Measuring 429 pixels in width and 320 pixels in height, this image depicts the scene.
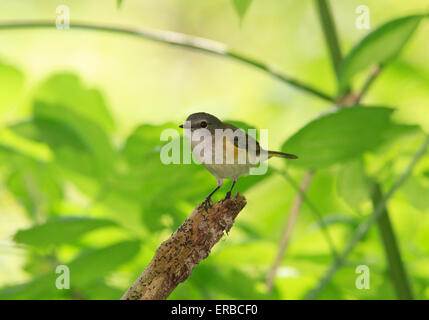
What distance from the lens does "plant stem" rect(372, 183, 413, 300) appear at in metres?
1.00

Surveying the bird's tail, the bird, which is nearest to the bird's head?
the bird

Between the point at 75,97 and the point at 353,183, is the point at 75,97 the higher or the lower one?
the higher one

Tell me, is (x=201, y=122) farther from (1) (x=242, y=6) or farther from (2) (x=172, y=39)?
(2) (x=172, y=39)

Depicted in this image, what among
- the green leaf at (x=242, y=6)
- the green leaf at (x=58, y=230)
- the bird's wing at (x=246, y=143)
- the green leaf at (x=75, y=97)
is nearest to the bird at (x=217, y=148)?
the bird's wing at (x=246, y=143)

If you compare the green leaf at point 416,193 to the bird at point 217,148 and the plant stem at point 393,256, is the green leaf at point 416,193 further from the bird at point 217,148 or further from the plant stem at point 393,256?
the bird at point 217,148

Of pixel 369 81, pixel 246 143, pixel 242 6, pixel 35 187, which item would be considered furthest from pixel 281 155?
pixel 35 187

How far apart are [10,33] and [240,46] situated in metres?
1.40

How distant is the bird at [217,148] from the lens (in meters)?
0.66

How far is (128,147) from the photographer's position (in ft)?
2.84

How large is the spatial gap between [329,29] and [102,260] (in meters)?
0.57

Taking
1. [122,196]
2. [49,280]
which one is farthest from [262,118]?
[49,280]

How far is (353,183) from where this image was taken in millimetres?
991

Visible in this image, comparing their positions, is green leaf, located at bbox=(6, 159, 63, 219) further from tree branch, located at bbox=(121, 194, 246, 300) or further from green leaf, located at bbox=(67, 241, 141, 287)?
tree branch, located at bbox=(121, 194, 246, 300)

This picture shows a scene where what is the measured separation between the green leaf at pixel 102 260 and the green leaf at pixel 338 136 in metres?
0.30
